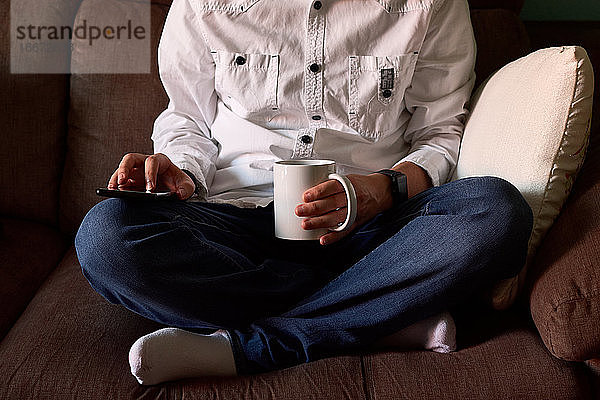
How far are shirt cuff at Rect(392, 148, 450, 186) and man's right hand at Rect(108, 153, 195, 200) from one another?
394 mm

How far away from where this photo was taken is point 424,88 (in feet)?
4.34

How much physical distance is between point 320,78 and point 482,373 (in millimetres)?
617

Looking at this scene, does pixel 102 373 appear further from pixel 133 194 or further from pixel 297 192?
pixel 297 192

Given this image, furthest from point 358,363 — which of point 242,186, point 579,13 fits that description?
point 579,13

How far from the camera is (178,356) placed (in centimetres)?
95

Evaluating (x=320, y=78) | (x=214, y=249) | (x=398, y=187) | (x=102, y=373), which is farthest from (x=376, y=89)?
(x=102, y=373)

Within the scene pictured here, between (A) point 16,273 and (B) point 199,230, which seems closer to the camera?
(B) point 199,230

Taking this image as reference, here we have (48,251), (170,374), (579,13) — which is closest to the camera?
(170,374)

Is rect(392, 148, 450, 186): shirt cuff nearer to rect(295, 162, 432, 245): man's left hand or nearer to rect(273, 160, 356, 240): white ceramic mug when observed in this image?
rect(295, 162, 432, 245): man's left hand

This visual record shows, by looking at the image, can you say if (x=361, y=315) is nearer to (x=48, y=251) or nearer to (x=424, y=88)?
(x=424, y=88)

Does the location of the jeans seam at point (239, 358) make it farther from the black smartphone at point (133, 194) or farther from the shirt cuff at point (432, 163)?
the shirt cuff at point (432, 163)

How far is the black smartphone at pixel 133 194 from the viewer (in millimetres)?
1030

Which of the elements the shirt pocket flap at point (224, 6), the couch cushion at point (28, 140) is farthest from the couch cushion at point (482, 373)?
the couch cushion at point (28, 140)

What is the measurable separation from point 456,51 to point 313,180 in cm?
47
